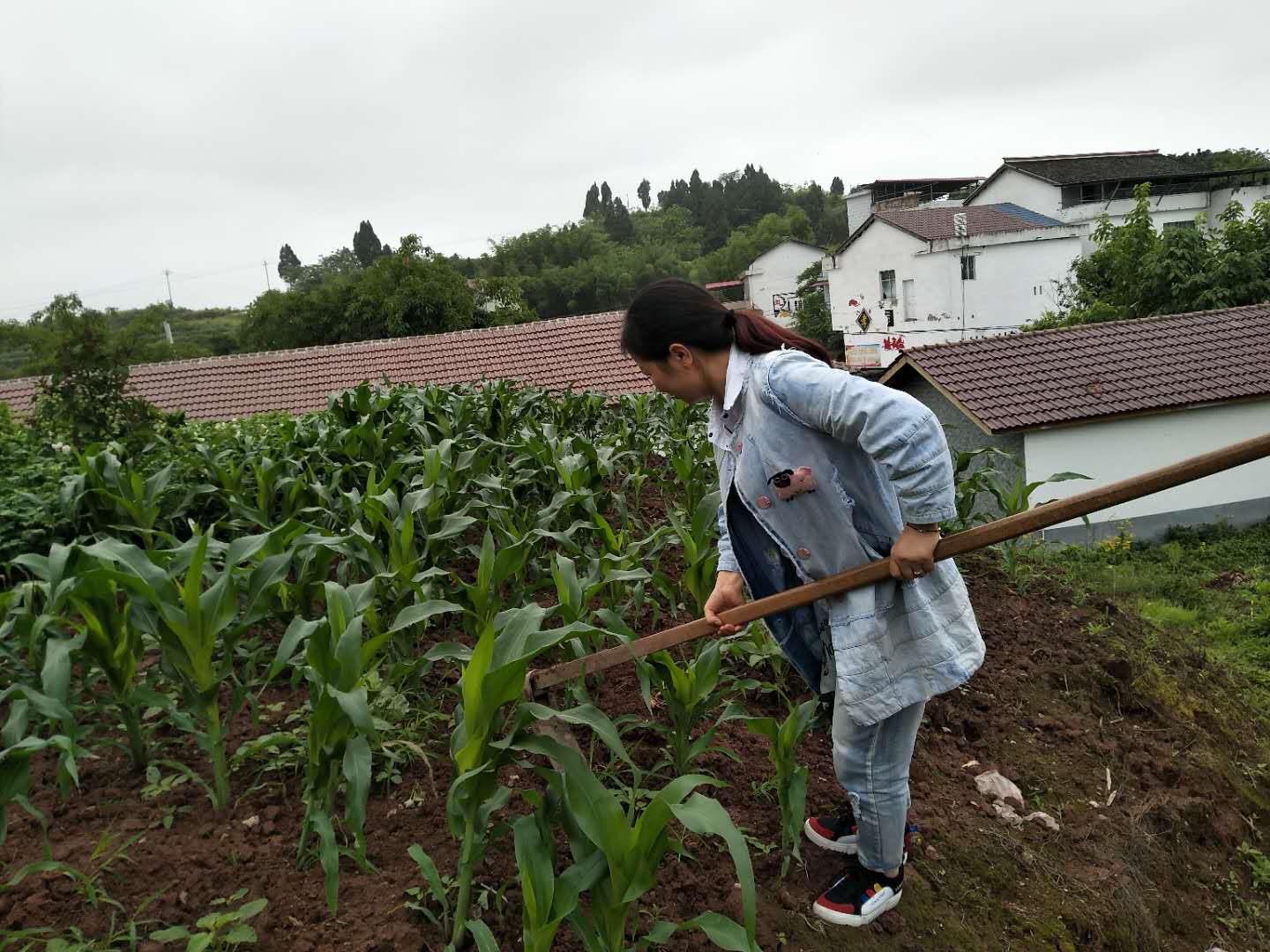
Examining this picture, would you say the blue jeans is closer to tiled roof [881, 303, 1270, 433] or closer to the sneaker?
the sneaker

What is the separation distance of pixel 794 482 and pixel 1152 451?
11714 millimetres

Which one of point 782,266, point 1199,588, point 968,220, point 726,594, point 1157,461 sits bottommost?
point 1199,588

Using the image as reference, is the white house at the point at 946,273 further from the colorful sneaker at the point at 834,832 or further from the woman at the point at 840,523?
the woman at the point at 840,523

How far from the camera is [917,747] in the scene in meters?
3.21

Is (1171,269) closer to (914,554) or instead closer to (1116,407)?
(1116,407)

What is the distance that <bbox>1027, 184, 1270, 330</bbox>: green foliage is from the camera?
20.6m

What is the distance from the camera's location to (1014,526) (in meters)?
2.05

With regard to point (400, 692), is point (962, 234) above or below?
above

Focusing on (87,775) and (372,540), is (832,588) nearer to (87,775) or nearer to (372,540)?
(372,540)

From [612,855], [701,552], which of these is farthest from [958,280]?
[612,855]

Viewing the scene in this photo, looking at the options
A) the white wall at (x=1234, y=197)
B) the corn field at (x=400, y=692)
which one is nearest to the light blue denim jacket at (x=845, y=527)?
the corn field at (x=400, y=692)

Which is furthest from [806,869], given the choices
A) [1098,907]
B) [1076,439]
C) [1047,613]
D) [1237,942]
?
[1076,439]

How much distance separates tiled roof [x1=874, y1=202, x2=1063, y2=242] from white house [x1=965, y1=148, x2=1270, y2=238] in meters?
0.86

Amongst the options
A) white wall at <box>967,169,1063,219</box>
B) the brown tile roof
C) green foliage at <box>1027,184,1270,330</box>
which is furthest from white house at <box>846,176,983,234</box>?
the brown tile roof
